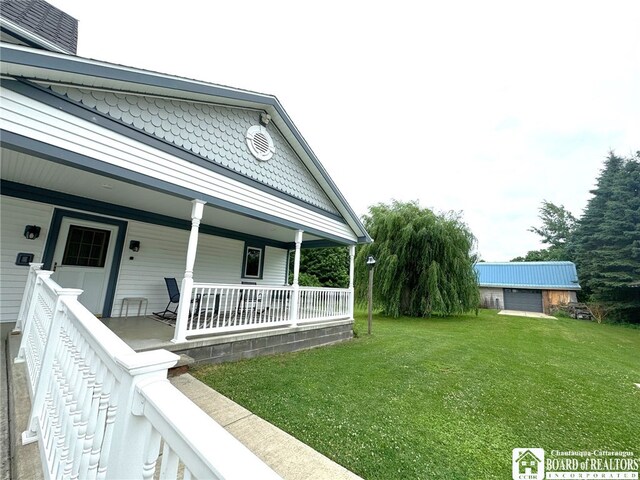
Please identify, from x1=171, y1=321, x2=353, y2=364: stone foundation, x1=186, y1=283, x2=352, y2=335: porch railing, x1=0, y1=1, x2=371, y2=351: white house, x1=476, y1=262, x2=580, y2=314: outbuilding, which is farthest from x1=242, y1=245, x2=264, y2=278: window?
x1=476, y1=262, x2=580, y2=314: outbuilding

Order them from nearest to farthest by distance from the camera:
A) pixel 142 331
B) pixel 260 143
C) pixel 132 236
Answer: pixel 142 331
pixel 260 143
pixel 132 236

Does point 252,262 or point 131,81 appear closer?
point 131,81

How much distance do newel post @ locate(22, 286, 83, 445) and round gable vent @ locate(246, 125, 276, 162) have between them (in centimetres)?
461

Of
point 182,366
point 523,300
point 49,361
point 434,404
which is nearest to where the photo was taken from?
point 49,361

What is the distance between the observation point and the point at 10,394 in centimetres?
261

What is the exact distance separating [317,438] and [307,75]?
1317 cm

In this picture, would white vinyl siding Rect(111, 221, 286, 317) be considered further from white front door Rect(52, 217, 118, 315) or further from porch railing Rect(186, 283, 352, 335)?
porch railing Rect(186, 283, 352, 335)

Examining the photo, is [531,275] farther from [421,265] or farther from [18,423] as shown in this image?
[18,423]

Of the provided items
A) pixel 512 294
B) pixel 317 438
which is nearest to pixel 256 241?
pixel 317 438

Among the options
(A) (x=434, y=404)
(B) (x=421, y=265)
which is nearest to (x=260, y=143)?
(A) (x=434, y=404)

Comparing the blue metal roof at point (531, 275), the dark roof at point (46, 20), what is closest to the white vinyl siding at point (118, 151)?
the dark roof at point (46, 20)

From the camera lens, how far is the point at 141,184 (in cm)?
404

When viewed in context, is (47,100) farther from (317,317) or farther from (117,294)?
(317,317)

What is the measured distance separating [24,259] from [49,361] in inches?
185
